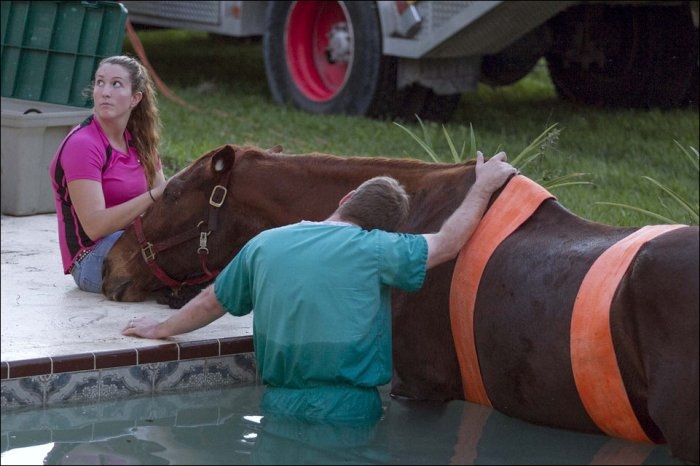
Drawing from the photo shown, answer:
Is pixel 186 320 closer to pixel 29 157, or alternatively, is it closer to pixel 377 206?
pixel 377 206

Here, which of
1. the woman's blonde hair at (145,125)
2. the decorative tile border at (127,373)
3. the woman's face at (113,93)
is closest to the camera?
the decorative tile border at (127,373)

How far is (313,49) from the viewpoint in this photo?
12461 mm

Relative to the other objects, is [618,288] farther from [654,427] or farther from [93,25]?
[93,25]

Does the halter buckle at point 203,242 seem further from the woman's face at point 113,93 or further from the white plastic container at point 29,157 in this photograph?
the white plastic container at point 29,157

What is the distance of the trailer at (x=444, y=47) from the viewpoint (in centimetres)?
1102

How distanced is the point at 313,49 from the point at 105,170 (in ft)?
20.7

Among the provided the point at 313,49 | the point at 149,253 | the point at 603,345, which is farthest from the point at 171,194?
the point at 313,49

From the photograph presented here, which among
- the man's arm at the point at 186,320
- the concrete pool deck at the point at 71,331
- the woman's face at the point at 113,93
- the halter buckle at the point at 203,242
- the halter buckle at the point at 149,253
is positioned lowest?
the concrete pool deck at the point at 71,331

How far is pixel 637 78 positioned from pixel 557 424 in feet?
29.5

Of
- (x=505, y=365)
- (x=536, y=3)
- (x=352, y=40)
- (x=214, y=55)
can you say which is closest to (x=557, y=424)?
(x=505, y=365)

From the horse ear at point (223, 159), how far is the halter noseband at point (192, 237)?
36 millimetres

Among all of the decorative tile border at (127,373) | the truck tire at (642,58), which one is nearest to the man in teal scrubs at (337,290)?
the decorative tile border at (127,373)

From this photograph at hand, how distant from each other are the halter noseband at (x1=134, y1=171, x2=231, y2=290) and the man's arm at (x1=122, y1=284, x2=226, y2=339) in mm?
331

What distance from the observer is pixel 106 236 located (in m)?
6.27
